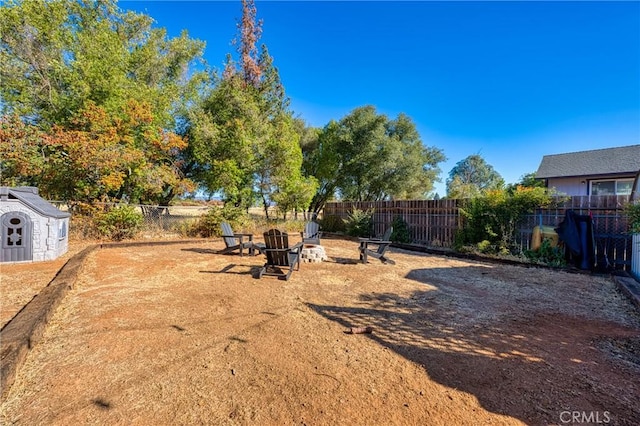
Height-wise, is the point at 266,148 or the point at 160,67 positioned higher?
the point at 160,67

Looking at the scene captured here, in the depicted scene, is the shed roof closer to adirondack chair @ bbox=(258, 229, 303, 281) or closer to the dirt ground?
the dirt ground

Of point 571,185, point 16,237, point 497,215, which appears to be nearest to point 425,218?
point 497,215

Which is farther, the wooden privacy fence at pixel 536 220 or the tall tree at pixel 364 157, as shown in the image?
the tall tree at pixel 364 157

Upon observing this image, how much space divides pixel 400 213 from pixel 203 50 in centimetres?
1453

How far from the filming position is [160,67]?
13883 millimetres

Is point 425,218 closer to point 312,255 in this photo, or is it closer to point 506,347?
point 312,255

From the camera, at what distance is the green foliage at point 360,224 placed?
39.9 feet

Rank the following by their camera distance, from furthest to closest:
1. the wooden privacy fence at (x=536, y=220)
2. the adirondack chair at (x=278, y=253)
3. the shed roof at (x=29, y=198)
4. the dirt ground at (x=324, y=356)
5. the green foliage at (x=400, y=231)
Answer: the green foliage at (x=400, y=231)
the wooden privacy fence at (x=536, y=220)
the shed roof at (x=29, y=198)
the adirondack chair at (x=278, y=253)
the dirt ground at (x=324, y=356)

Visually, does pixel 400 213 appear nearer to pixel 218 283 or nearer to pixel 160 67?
pixel 218 283

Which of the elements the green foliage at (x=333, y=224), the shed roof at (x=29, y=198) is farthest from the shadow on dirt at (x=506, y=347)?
the green foliage at (x=333, y=224)

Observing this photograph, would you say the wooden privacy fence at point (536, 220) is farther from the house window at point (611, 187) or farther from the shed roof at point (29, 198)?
the shed roof at point (29, 198)

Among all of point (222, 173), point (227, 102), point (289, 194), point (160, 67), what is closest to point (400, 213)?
point (289, 194)

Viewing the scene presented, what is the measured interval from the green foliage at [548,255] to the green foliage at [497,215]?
66 centimetres

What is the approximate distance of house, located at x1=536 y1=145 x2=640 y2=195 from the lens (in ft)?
40.4
